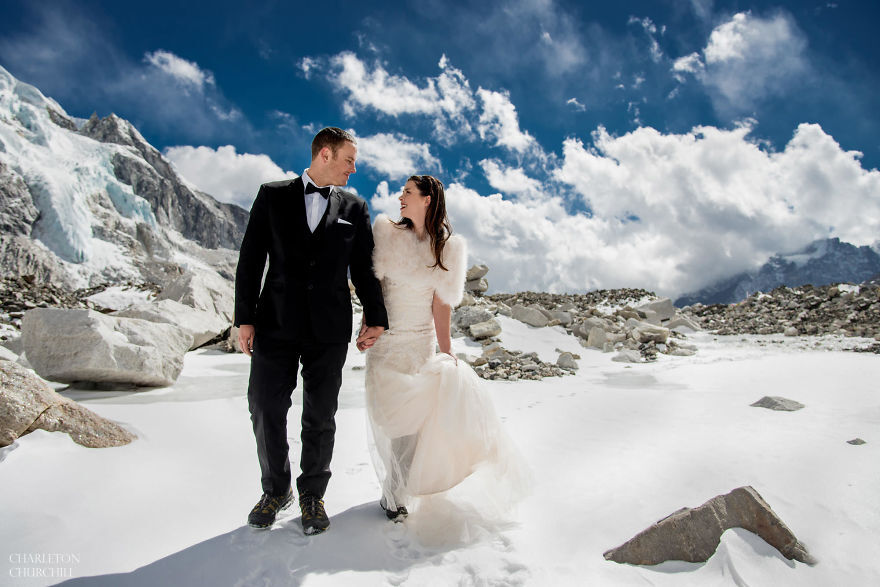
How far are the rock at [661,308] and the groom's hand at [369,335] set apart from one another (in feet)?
51.1

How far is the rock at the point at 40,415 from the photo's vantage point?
9.26ft

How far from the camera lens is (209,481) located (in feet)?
9.60

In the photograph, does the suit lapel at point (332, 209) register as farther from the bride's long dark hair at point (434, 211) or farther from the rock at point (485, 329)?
the rock at point (485, 329)

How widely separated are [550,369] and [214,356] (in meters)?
5.94

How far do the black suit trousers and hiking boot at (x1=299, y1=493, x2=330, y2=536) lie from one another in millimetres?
35

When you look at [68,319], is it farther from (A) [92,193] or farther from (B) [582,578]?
(A) [92,193]

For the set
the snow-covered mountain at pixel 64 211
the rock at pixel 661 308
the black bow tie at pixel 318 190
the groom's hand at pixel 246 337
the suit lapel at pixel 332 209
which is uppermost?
the snow-covered mountain at pixel 64 211

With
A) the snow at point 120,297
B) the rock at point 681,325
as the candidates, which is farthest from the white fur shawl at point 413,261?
the rock at point 681,325

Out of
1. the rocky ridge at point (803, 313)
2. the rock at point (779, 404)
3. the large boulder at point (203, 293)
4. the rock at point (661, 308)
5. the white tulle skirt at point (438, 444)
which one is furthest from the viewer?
the rock at point (661, 308)

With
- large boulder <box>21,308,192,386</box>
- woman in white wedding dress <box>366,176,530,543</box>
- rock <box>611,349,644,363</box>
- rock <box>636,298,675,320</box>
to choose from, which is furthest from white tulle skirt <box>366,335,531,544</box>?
rock <box>636,298,675,320</box>

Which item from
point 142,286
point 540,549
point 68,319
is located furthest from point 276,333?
point 142,286

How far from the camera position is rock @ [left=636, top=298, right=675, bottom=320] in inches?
647

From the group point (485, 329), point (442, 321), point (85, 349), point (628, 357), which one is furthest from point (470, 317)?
point (442, 321)

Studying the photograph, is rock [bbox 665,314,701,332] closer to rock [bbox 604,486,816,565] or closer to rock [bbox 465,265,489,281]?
rock [bbox 465,265,489,281]
